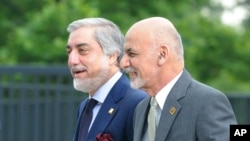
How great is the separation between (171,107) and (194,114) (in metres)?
0.17

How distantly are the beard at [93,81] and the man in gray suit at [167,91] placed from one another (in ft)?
1.88

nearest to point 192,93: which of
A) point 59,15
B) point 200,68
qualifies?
point 59,15

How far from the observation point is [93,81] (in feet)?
18.6

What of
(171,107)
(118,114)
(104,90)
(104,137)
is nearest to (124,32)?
(104,90)

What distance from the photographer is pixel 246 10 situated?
119ft

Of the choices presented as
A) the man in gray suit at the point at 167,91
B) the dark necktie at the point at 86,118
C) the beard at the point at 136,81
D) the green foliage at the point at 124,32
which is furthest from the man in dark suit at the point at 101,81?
the green foliage at the point at 124,32

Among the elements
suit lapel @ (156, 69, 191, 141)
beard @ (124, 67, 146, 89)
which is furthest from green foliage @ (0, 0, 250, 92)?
suit lapel @ (156, 69, 191, 141)

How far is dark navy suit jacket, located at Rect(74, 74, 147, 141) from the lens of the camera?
557cm

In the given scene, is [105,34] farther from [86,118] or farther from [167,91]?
[167,91]

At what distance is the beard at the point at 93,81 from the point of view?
5.66 metres

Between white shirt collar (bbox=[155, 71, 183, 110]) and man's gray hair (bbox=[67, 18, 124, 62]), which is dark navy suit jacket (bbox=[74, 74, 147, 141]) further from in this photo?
white shirt collar (bbox=[155, 71, 183, 110])

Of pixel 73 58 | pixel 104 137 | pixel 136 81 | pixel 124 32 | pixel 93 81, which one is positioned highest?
pixel 124 32

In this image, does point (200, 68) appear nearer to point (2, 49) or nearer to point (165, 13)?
point (165, 13)

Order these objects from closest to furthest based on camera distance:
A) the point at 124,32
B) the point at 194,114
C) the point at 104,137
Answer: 1. the point at 194,114
2. the point at 104,137
3. the point at 124,32
